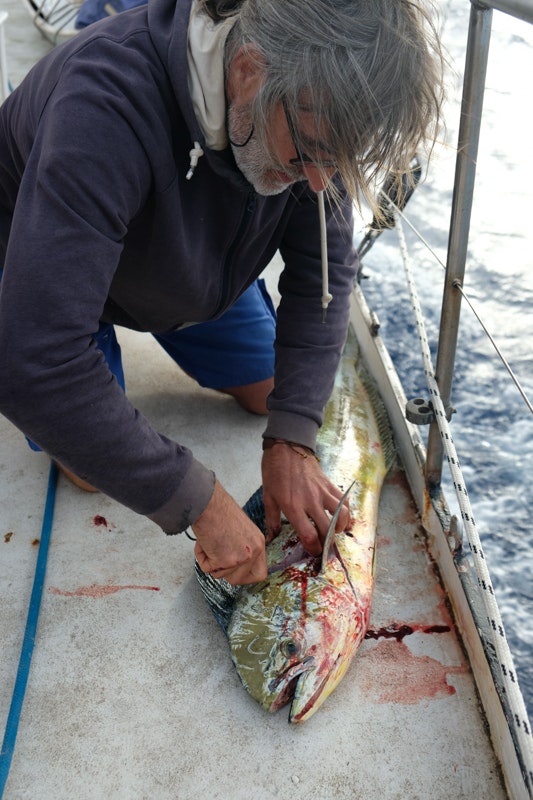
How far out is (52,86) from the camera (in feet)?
5.42

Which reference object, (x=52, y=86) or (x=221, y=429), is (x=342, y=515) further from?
(x=52, y=86)

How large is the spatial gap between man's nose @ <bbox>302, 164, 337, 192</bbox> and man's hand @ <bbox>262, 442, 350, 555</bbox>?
813mm

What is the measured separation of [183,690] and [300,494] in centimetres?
59

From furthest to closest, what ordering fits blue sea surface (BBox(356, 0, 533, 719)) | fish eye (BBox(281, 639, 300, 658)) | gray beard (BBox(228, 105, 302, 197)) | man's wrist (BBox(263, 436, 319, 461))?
blue sea surface (BBox(356, 0, 533, 719)) < man's wrist (BBox(263, 436, 319, 461)) < fish eye (BBox(281, 639, 300, 658)) < gray beard (BBox(228, 105, 302, 197))

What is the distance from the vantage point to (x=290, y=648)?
1.94 metres

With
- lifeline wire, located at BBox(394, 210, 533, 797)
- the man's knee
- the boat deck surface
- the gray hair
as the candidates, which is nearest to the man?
the gray hair

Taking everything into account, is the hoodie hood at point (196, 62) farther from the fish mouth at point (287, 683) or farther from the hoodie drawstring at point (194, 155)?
the fish mouth at point (287, 683)

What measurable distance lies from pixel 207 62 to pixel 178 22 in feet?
0.46

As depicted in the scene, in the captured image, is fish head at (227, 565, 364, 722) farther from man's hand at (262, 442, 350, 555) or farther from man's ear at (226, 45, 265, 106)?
man's ear at (226, 45, 265, 106)

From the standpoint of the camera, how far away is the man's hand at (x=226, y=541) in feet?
6.14

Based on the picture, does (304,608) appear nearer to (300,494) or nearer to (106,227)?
(300,494)

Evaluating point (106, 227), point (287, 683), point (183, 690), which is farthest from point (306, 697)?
point (106, 227)

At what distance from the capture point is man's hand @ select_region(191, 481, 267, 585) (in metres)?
1.87

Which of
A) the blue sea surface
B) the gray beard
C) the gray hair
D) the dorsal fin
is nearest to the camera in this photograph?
the gray hair
